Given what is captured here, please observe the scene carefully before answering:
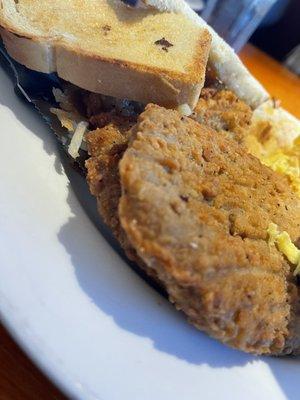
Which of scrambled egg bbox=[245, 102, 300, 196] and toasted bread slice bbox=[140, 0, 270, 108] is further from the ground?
toasted bread slice bbox=[140, 0, 270, 108]

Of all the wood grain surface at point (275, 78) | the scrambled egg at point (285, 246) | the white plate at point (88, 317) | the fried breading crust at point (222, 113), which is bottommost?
the wood grain surface at point (275, 78)

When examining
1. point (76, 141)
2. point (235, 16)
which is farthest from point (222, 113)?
point (235, 16)

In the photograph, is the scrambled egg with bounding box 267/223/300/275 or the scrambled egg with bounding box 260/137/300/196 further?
the scrambled egg with bounding box 260/137/300/196

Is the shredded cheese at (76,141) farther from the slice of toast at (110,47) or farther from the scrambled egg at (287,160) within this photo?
the scrambled egg at (287,160)

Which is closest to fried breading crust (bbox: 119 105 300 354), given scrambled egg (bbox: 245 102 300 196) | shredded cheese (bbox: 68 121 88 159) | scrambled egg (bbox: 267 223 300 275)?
scrambled egg (bbox: 267 223 300 275)

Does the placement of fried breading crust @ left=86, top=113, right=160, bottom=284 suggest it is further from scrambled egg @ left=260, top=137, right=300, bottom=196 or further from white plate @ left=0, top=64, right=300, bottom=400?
scrambled egg @ left=260, top=137, right=300, bottom=196

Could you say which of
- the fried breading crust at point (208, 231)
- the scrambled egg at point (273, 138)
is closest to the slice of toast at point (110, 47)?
the fried breading crust at point (208, 231)

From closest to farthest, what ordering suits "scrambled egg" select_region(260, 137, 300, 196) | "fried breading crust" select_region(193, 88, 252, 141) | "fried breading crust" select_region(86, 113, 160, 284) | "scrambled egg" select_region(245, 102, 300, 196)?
"fried breading crust" select_region(86, 113, 160, 284) → "fried breading crust" select_region(193, 88, 252, 141) → "scrambled egg" select_region(260, 137, 300, 196) → "scrambled egg" select_region(245, 102, 300, 196)

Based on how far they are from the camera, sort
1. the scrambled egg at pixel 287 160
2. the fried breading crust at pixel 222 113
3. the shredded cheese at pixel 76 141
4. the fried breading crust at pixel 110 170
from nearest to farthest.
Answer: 1. the fried breading crust at pixel 110 170
2. the shredded cheese at pixel 76 141
3. the fried breading crust at pixel 222 113
4. the scrambled egg at pixel 287 160
